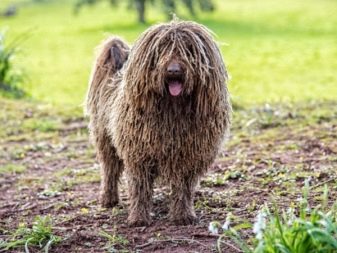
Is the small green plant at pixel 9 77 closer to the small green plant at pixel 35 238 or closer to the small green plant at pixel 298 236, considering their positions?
the small green plant at pixel 35 238

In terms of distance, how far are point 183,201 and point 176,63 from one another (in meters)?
1.24

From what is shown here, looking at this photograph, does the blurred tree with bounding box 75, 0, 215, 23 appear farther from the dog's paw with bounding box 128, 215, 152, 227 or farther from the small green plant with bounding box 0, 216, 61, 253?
the small green plant with bounding box 0, 216, 61, 253

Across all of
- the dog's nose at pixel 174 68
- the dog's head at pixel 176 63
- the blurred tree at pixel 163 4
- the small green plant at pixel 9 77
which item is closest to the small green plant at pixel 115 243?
the dog's head at pixel 176 63

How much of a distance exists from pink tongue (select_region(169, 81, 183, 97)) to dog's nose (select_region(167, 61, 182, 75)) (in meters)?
0.10

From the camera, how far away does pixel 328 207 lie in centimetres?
648

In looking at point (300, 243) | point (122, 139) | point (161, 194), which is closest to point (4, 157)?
point (161, 194)

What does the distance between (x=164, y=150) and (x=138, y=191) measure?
471mm

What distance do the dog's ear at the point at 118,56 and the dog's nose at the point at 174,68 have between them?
1.64m

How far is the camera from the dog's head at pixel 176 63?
19.9 ft

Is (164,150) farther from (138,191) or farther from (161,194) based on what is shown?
(161,194)

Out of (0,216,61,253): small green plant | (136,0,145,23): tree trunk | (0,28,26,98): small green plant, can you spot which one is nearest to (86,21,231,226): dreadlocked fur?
(0,216,61,253): small green plant

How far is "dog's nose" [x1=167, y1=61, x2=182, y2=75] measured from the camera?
6.02m

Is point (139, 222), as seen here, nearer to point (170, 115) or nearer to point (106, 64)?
point (170, 115)

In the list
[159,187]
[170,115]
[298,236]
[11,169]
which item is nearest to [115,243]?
[170,115]
